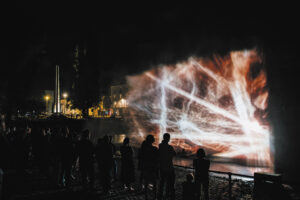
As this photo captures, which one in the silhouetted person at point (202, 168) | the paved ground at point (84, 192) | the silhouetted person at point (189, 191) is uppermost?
the silhouetted person at point (202, 168)

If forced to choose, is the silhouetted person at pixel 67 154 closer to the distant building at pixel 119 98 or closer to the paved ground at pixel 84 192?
the paved ground at pixel 84 192

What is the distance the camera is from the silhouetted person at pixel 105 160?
5934 mm

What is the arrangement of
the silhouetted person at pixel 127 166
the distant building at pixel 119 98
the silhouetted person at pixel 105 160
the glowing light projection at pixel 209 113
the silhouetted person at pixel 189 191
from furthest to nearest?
the distant building at pixel 119 98 < the glowing light projection at pixel 209 113 < the silhouetted person at pixel 127 166 < the silhouetted person at pixel 105 160 < the silhouetted person at pixel 189 191

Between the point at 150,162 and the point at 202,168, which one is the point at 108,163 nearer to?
the point at 150,162

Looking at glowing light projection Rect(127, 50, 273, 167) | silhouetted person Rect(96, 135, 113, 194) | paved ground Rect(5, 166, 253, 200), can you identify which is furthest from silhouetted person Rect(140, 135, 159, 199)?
glowing light projection Rect(127, 50, 273, 167)

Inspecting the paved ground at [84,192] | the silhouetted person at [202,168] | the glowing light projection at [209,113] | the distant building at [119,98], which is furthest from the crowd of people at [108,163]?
the distant building at [119,98]

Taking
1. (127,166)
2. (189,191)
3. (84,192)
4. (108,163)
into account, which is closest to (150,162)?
(127,166)

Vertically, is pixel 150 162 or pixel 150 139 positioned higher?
pixel 150 139

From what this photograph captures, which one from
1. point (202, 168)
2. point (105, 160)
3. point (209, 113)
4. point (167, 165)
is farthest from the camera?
point (209, 113)

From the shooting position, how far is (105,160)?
5.97 meters

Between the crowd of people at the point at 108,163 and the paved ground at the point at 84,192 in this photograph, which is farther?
the paved ground at the point at 84,192

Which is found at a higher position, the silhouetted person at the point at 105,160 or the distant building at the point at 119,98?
the distant building at the point at 119,98

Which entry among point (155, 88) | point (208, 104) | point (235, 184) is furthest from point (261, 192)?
point (155, 88)

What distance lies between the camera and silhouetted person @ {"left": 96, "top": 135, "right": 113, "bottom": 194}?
593 centimetres
